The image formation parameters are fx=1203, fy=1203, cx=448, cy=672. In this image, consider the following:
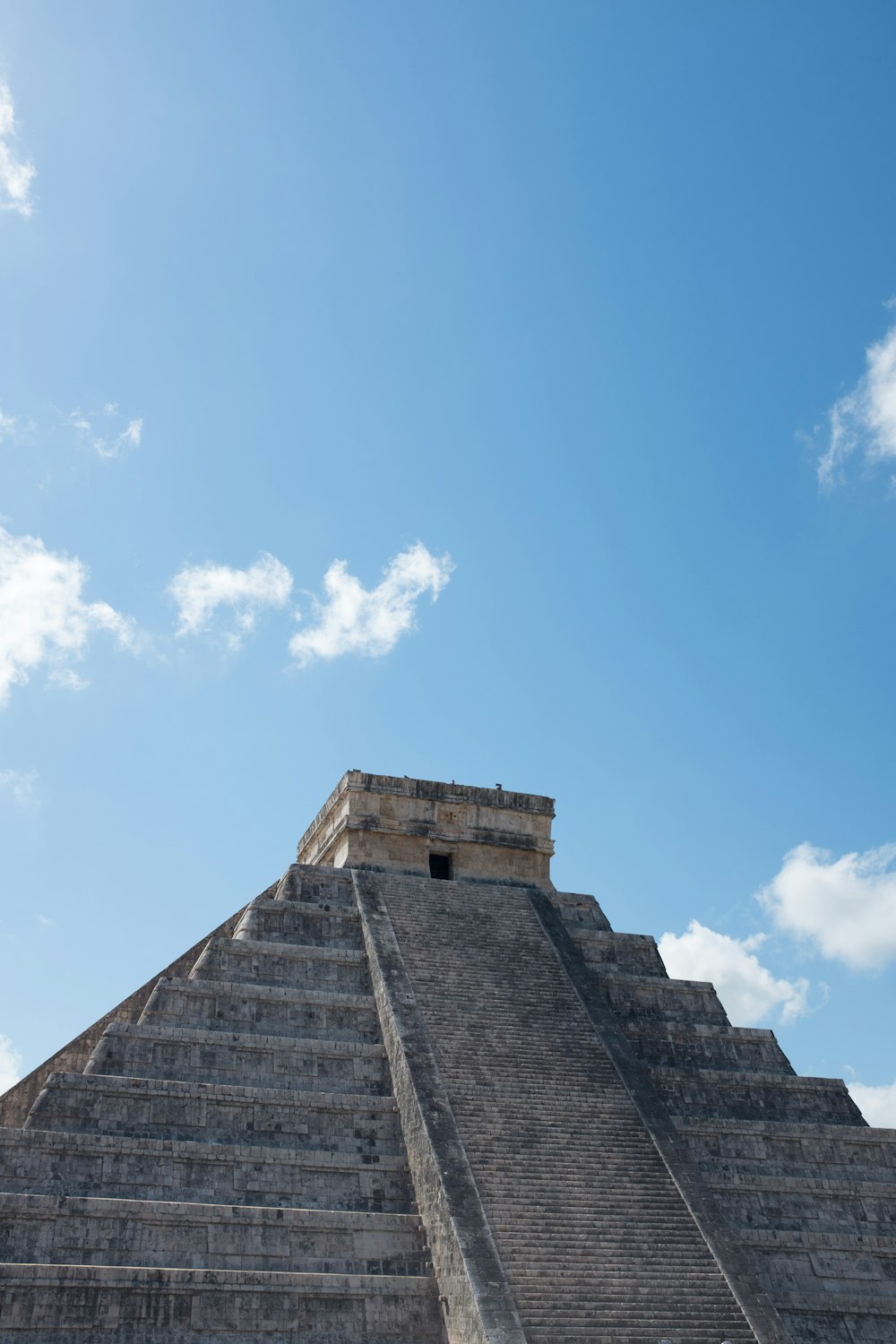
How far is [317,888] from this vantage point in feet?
64.9

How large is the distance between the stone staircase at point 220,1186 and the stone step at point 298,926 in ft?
4.44

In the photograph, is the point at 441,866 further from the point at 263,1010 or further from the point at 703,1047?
the point at 263,1010

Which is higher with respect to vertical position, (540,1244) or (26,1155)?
(26,1155)

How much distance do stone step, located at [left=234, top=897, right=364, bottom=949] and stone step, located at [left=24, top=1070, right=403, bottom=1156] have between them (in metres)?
3.62

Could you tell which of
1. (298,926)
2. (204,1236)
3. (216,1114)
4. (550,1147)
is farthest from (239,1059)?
(550,1147)

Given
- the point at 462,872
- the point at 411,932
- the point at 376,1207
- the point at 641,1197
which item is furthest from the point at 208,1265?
the point at 462,872

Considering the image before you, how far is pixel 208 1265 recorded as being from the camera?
41.4 ft

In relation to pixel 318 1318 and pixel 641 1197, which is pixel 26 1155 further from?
pixel 641 1197

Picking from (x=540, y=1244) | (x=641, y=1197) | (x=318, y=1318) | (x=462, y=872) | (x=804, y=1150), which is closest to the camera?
(x=318, y=1318)

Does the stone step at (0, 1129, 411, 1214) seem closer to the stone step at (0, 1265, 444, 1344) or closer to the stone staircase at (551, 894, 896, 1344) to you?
the stone step at (0, 1265, 444, 1344)

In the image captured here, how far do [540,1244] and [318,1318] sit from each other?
2.53 m

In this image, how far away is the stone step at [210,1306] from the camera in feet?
38.2

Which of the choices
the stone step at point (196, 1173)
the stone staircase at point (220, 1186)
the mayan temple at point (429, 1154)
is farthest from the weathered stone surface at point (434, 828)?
the stone step at point (196, 1173)

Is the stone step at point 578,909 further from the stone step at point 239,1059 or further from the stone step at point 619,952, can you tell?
the stone step at point 239,1059
